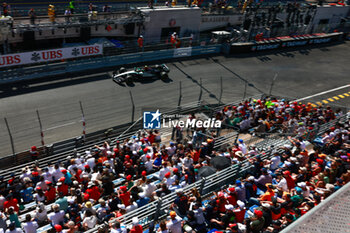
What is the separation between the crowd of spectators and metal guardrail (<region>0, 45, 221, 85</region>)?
9.90 m

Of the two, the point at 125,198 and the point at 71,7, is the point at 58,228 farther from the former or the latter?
the point at 71,7

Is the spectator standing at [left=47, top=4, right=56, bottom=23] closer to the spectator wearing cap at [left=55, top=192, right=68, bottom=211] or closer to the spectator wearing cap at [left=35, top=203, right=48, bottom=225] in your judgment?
the spectator wearing cap at [left=55, top=192, right=68, bottom=211]

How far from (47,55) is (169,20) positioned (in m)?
13.3

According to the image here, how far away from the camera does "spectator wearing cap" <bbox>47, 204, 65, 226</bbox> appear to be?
9258 millimetres

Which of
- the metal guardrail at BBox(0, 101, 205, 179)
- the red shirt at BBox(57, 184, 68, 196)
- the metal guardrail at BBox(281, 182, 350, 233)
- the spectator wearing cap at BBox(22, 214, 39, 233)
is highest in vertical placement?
the metal guardrail at BBox(281, 182, 350, 233)

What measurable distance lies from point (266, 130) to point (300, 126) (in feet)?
5.55

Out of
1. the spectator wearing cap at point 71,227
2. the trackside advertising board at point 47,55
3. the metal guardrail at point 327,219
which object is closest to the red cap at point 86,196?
the spectator wearing cap at point 71,227

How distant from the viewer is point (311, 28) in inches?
1602

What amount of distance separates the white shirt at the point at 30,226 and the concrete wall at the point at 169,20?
79.8ft

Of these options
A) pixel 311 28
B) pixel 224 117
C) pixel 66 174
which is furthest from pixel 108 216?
pixel 311 28

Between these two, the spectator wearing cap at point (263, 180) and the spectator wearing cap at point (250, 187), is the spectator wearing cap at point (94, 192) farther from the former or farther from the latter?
the spectator wearing cap at point (263, 180)

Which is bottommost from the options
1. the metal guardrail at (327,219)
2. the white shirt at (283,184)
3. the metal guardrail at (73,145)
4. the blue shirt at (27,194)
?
the metal guardrail at (73,145)

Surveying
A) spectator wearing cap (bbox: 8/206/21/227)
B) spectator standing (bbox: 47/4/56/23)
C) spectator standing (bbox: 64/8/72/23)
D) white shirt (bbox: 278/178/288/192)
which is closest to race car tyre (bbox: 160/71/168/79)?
spectator standing (bbox: 64/8/72/23)

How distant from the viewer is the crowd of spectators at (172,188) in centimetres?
923
